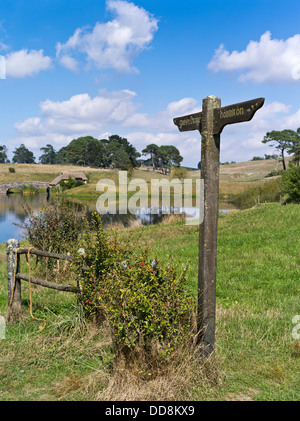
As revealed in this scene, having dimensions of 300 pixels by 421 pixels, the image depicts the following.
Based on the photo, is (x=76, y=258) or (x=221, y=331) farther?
(x=76, y=258)

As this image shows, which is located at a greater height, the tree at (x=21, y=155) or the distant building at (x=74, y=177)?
the tree at (x=21, y=155)

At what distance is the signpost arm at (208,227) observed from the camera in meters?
4.33

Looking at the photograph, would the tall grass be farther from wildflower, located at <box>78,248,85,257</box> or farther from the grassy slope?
wildflower, located at <box>78,248,85,257</box>

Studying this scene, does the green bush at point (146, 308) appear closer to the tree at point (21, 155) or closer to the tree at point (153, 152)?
the tree at point (153, 152)

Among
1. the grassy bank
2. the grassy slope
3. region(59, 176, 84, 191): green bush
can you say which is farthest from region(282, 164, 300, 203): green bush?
region(59, 176, 84, 191): green bush

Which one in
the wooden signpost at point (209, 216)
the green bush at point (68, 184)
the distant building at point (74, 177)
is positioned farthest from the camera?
the distant building at point (74, 177)

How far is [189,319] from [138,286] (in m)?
0.83

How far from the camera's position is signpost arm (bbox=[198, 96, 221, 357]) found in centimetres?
433

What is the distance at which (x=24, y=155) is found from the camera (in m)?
165

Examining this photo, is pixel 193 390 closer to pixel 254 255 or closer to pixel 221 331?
pixel 221 331

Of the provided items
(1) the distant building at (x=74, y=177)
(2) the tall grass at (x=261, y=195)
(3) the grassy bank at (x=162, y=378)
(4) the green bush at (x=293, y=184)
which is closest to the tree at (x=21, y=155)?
(1) the distant building at (x=74, y=177)

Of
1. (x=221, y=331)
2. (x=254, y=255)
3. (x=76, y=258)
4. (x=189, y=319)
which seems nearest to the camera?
(x=189, y=319)

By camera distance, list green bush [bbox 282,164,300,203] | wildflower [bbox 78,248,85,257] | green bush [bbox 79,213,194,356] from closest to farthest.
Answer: green bush [bbox 79,213,194,356], wildflower [bbox 78,248,85,257], green bush [bbox 282,164,300,203]
